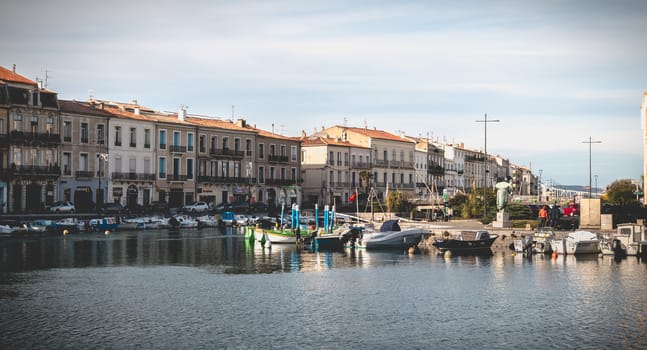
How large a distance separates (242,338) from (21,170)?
56.1 m

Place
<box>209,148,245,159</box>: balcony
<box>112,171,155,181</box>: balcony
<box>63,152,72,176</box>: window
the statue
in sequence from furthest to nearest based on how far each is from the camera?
1. <box>209,148,245,159</box>: balcony
2. <box>112,171,155,181</box>: balcony
3. <box>63,152,72,176</box>: window
4. the statue

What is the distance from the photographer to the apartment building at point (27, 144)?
7319 cm

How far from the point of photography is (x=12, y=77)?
74.8 meters

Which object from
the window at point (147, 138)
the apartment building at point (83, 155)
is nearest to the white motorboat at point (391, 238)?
the apartment building at point (83, 155)

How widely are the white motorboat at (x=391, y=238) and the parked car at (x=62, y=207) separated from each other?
31071 mm

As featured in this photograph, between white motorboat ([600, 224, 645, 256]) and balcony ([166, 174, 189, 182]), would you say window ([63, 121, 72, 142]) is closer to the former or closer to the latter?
balcony ([166, 174, 189, 182])

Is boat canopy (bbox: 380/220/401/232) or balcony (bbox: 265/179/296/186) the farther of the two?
balcony (bbox: 265/179/296/186)

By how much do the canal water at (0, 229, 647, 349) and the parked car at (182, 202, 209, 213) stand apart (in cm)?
3502

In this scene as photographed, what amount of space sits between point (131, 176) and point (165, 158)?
5323mm

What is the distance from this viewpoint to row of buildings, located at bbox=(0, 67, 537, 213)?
245ft

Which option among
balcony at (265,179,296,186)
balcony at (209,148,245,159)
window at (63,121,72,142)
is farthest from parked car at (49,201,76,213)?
balcony at (265,179,296,186)

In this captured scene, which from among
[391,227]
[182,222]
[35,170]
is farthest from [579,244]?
[35,170]

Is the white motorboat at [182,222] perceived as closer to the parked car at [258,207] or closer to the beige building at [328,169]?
the parked car at [258,207]

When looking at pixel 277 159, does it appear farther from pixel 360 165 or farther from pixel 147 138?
pixel 147 138
